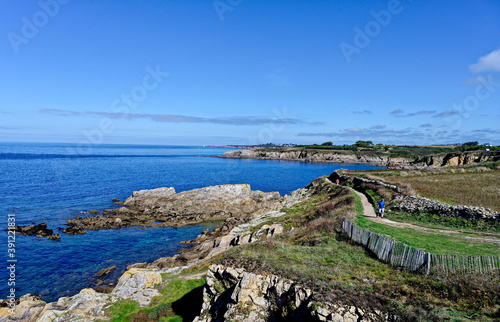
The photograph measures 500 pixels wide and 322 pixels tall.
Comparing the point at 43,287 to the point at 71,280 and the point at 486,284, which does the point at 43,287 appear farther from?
the point at 486,284

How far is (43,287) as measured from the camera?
28.4m

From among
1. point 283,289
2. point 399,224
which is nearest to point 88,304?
point 283,289

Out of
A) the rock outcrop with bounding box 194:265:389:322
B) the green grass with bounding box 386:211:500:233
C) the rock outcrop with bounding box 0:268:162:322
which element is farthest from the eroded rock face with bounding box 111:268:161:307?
the green grass with bounding box 386:211:500:233

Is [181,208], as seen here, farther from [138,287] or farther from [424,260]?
[424,260]

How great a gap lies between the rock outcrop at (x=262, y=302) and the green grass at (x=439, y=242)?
33.3 ft

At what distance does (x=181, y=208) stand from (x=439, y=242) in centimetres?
4930

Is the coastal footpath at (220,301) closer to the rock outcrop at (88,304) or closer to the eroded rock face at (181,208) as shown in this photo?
the rock outcrop at (88,304)

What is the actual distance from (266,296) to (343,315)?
4.97 m

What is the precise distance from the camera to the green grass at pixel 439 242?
59.8ft

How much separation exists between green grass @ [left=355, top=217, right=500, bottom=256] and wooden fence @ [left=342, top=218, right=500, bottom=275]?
3.59 m

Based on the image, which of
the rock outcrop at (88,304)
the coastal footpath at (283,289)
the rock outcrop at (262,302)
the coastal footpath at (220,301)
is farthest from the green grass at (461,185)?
the rock outcrop at (88,304)

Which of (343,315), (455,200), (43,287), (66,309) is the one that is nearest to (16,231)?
(43,287)

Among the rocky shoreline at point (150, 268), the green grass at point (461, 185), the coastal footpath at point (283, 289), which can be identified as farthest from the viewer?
the green grass at point (461, 185)

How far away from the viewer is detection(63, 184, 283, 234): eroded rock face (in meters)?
49.8
